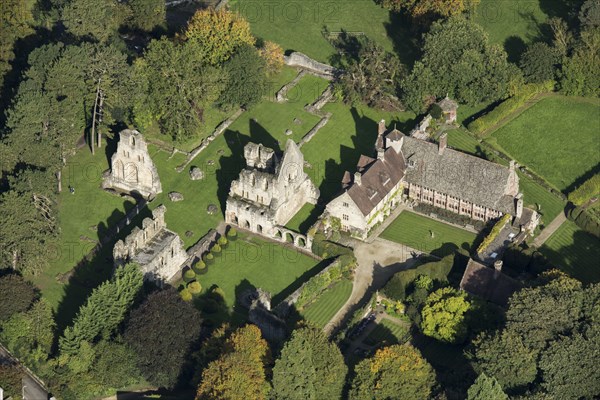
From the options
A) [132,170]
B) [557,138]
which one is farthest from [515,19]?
[132,170]

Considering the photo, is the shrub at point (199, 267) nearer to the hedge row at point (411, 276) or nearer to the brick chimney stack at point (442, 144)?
the hedge row at point (411, 276)

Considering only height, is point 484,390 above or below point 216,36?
below

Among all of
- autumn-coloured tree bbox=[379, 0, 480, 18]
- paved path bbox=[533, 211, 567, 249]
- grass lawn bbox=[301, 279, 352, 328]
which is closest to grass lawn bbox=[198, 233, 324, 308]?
grass lawn bbox=[301, 279, 352, 328]

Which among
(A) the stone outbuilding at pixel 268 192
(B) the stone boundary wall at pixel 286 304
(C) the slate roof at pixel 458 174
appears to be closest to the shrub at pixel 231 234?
(A) the stone outbuilding at pixel 268 192

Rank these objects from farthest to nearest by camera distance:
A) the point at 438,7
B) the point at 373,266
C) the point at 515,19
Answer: the point at 515,19 < the point at 438,7 < the point at 373,266

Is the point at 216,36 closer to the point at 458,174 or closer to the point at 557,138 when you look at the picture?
the point at 458,174

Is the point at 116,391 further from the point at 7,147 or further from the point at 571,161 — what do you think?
the point at 571,161
